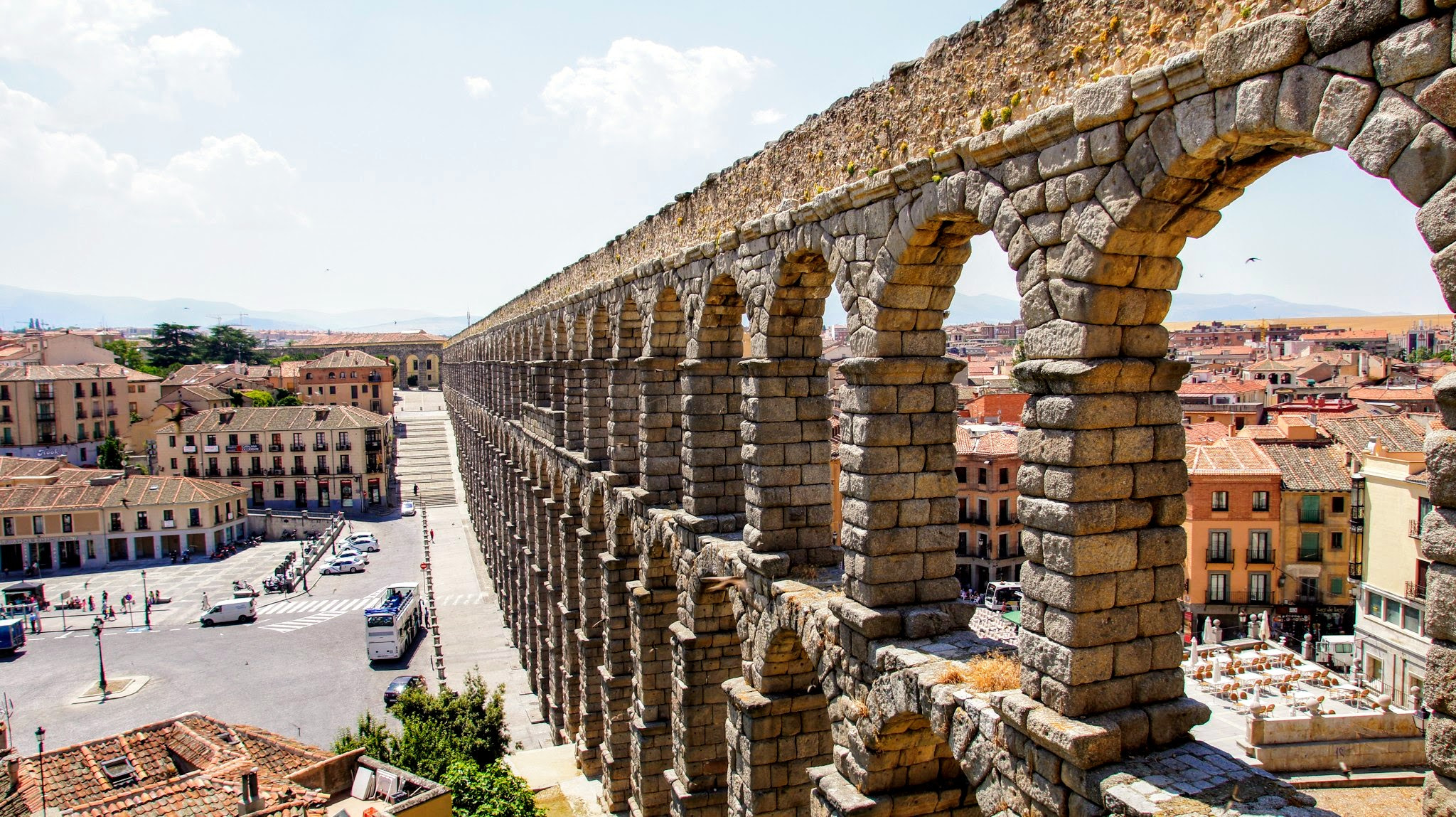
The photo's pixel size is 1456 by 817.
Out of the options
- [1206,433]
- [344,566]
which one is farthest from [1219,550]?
[344,566]

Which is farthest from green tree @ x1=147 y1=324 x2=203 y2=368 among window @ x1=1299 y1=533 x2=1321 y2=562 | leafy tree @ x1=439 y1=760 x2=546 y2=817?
window @ x1=1299 y1=533 x2=1321 y2=562

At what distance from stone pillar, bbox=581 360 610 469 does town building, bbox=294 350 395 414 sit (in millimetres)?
78464

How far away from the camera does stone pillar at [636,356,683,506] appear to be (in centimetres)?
1753

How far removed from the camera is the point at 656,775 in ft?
60.4

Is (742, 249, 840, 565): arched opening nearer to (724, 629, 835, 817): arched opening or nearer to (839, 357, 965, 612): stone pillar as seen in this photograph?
(724, 629, 835, 817): arched opening

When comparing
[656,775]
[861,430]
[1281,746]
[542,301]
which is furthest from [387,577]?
[861,430]

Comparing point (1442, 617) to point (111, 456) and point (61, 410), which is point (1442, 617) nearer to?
point (111, 456)

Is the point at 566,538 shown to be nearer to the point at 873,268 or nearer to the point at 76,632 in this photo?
the point at 873,268

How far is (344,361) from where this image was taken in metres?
96.9

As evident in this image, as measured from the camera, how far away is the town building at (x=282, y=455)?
225 feet

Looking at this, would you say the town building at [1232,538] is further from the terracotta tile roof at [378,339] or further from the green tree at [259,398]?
the terracotta tile roof at [378,339]

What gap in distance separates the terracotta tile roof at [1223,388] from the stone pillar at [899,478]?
1851 inches

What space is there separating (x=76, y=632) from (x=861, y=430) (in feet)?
156

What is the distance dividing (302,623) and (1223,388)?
163ft
